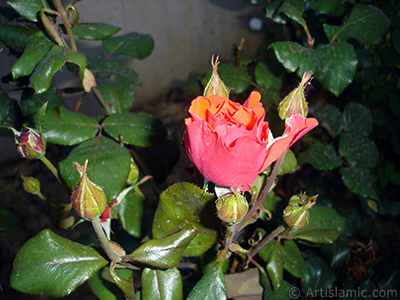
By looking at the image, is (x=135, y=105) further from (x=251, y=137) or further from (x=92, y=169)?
(x=251, y=137)

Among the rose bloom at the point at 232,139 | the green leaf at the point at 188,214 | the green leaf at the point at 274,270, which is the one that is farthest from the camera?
the green leaf at the point at 274,270

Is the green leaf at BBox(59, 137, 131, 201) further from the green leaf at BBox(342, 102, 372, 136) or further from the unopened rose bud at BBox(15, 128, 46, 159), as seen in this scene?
the green leaf at BBox(342, 102, 372, 136)

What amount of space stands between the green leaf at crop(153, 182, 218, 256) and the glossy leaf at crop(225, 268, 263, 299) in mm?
134

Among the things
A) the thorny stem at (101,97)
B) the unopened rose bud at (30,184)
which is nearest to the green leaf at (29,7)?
the thorny stem at (101,97)

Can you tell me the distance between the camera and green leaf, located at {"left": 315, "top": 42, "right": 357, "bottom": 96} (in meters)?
0.65

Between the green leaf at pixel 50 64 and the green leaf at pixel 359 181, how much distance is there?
619 millimetres

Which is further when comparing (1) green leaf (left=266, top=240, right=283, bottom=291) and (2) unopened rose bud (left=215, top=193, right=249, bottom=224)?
(1) green leaf (left=266, top=240, right=283, bottom=291)

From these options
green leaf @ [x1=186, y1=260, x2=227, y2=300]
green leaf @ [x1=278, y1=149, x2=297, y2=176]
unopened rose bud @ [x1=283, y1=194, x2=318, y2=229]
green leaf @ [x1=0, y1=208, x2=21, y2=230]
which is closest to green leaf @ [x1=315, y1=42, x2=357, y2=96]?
green leaf @ [x1=278, y1=149, x2=297, y2=176]

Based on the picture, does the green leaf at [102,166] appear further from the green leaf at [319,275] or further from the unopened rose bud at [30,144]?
the green leaf at [319,275]

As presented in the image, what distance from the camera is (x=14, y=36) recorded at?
1.93 feet

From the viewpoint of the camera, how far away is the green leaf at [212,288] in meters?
0.48

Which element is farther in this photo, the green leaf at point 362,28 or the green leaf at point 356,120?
the green leaf at point 356,120

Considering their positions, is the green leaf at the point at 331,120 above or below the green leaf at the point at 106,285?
above

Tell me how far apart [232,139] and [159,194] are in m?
0.23
